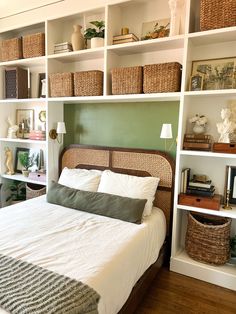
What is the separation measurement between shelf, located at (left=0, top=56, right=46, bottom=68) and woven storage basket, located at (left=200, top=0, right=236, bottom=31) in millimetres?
1755

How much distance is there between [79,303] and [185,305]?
115 cm

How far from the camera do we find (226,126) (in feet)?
6.88

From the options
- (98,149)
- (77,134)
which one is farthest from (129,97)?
(77,134)

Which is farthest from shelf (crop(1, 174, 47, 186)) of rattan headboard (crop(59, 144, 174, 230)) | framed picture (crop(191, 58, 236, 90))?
framed picture (crop(191, 58, 236, 90))

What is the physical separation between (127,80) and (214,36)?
827 mm

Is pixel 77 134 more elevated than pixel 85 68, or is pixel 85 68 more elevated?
pixel 85 68

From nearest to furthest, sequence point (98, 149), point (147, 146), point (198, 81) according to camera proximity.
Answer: point (198, 81), point (147, 146), point (98, 149)

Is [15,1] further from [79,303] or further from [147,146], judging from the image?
[79,303]

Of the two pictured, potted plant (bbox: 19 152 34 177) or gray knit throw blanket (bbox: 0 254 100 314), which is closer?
gray knit throw blanket (bbox: 0 254 100 314)

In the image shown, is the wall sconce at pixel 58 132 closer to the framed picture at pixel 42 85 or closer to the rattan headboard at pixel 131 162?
the rattan headboard at pixel 131 162

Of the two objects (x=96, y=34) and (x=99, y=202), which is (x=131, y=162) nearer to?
(x=99, y=202)

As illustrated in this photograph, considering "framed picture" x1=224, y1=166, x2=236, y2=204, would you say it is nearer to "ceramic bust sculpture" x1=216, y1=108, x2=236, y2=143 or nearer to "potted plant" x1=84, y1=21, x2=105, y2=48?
"ceramic bust sculpture" x1=216, y1=108, x2=236, y2=143

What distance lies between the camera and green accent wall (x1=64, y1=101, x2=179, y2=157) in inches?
100

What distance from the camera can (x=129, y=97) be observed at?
2387 millimetres
